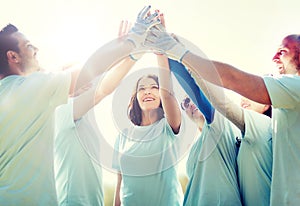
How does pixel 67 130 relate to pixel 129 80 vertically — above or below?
below

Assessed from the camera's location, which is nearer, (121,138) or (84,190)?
(84,190)

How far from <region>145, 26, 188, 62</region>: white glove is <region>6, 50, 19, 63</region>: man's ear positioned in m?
0.76

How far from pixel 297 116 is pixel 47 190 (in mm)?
1324

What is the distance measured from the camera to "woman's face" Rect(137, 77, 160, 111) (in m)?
2.94

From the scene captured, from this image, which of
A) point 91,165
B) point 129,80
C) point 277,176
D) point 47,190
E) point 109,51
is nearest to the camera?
point 47,190

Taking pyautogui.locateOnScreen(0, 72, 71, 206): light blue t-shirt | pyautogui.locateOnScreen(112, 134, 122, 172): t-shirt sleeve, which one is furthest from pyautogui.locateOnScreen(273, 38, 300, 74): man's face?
pyautogui.locateOnScreen(0, 72, 71, 206): light blue t-shirt

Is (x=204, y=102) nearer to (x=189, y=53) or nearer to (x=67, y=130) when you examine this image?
(x=189, y=53)

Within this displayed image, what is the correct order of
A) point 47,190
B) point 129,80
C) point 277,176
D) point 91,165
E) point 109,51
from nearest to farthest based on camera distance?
point 47,190
point 277,176
point 109,51
point 91,165
point 129,80

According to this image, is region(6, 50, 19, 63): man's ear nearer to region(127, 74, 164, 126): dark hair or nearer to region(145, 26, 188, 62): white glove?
region(145, 26, 188, 62): white glove

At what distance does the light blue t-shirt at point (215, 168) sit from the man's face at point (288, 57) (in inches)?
18.3

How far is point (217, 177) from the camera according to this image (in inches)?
94.7

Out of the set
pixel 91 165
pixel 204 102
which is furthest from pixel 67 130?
pixel 204 102

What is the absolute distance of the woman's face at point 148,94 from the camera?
9.66 ft

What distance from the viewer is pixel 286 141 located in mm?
2209
